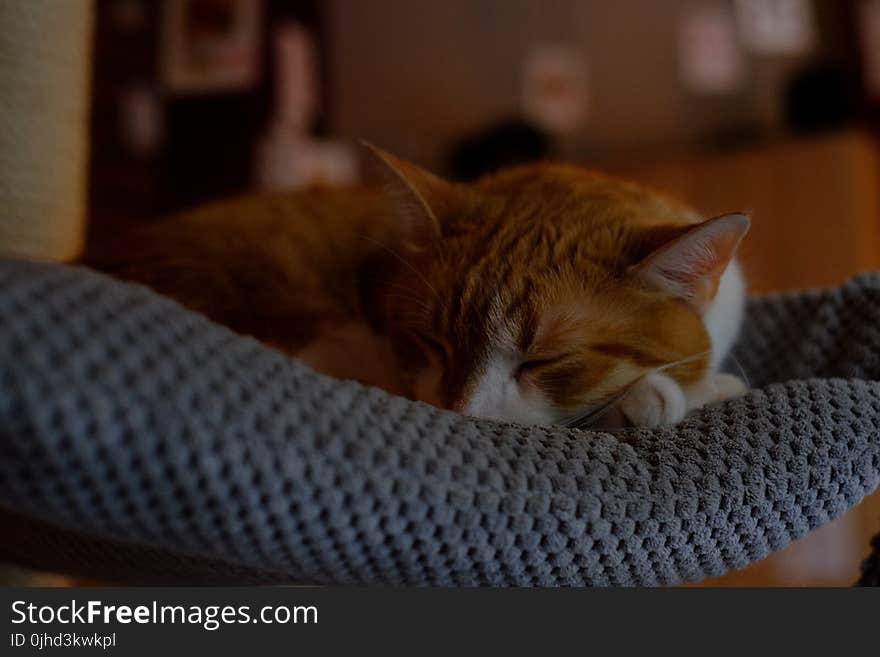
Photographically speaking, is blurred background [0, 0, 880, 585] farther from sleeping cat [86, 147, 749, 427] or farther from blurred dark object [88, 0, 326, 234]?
sleeping cat [86, 147, 749, 427]

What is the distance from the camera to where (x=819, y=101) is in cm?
304

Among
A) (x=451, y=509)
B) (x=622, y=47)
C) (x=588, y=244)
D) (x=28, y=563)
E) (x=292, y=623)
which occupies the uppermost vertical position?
(x=622, y=47)

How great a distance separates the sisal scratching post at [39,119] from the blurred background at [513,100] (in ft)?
4.41

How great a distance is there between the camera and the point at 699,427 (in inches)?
29.5

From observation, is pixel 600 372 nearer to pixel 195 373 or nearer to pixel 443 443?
pixel 443 443

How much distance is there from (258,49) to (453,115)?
3.27 ft

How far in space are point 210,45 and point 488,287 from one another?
9.30 feet

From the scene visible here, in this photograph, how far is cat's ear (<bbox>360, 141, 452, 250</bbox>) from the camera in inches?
39.4

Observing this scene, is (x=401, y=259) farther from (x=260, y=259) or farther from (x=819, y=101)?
(x=819, y=101)

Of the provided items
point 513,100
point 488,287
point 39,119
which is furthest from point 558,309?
point 513,100

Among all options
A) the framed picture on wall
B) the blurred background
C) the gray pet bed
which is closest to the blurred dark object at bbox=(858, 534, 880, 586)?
the gray pet bed

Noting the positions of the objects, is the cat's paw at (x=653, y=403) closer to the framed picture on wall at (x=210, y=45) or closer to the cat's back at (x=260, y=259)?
the cat's back at (x=260, y=259)

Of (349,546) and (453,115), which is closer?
(349,546)

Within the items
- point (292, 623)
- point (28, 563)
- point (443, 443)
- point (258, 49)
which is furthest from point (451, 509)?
point (258, 49)
